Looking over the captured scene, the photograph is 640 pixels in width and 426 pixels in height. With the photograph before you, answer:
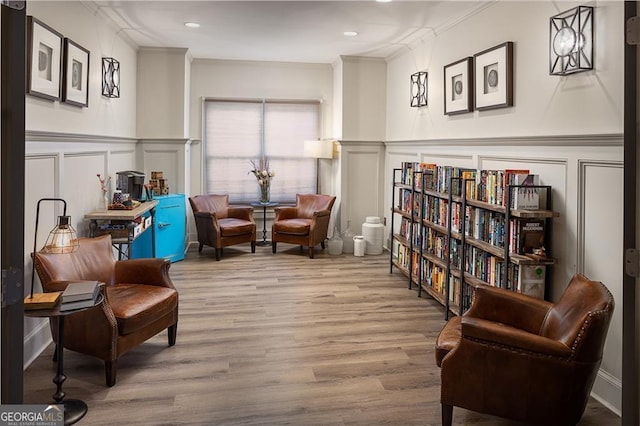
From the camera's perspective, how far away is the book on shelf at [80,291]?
8.46ft

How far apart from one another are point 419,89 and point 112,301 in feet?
13.2

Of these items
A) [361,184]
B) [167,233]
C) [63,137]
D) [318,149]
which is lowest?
[167,233]

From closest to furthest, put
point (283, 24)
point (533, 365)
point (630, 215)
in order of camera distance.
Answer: point (630, 215), point (533, 365), point (283, 24)

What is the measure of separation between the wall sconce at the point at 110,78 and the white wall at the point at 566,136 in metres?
3.48

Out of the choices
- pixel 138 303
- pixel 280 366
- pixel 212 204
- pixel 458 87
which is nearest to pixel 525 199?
pixel 458 87

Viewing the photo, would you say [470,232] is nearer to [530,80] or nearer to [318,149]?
[530,80]

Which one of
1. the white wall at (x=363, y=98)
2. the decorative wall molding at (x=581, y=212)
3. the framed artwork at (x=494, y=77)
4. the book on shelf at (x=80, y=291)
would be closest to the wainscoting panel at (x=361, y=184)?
the white wall at (x=363, y=98)

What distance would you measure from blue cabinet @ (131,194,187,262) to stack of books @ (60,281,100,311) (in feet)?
9.43

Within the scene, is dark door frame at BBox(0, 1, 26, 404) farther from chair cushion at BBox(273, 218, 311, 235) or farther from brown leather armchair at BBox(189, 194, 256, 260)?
chair cushion at BBox(273, 218, 311, 235)

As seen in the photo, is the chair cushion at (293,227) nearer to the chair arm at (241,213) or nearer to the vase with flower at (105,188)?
the chair arm at (241,213)

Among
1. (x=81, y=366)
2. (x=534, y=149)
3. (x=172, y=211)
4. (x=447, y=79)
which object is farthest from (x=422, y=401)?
(x=172, y=211)

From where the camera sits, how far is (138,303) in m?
3.11

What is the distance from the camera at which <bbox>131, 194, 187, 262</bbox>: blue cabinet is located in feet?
18.4

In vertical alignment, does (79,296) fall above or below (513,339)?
above
